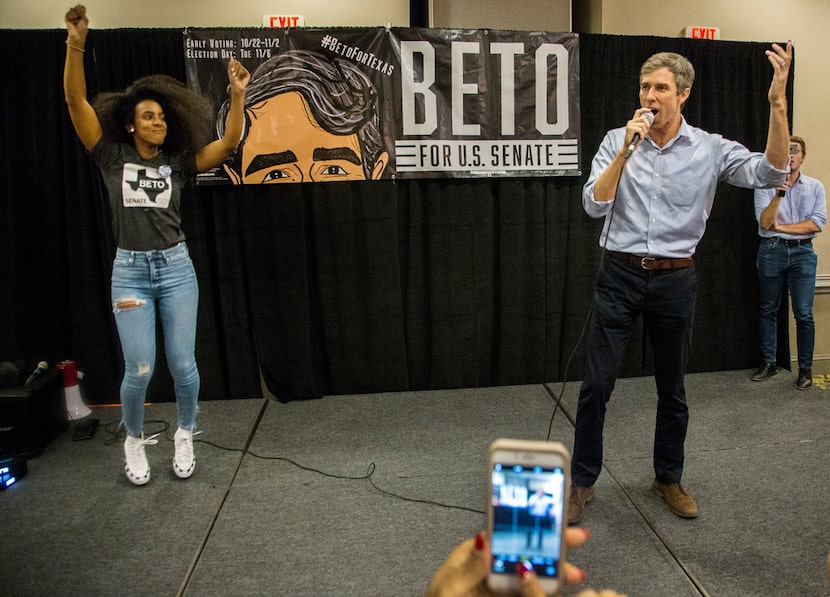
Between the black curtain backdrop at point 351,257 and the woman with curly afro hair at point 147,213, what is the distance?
2.95 feet

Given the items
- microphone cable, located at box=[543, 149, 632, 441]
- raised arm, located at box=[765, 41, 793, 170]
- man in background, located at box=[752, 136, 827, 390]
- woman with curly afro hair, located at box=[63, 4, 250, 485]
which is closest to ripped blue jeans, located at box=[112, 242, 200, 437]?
woman with curly afro hair, located at box=[63, 4, 250, 485]

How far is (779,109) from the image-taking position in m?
1.81

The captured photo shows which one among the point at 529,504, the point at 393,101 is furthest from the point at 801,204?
the point at 529,504

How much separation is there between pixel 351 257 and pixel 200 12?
1.69 meters

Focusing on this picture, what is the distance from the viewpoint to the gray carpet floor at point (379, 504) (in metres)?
1.86

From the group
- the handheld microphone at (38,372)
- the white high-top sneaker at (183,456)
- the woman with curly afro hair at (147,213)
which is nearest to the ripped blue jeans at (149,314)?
the woman with curly afro hair at (147,213)

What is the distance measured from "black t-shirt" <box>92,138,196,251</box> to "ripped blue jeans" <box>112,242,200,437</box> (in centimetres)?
6

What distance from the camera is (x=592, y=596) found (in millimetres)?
648

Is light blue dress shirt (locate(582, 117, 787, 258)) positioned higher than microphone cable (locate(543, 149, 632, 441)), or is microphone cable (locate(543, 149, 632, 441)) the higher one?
light blue dress shirt (locate(582, 117, 787, 258))

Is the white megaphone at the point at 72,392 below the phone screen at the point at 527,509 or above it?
below

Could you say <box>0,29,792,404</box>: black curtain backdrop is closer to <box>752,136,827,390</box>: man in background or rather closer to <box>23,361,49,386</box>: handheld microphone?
<box>752,136,827,390</box>: man in background

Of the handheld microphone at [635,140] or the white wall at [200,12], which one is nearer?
the handheld microphone at [635,140]

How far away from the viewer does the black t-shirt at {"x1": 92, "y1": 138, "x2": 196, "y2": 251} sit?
7.64ft

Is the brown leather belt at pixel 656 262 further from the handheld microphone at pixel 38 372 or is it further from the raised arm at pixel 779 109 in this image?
the handheld microphone at pixel 38 372
